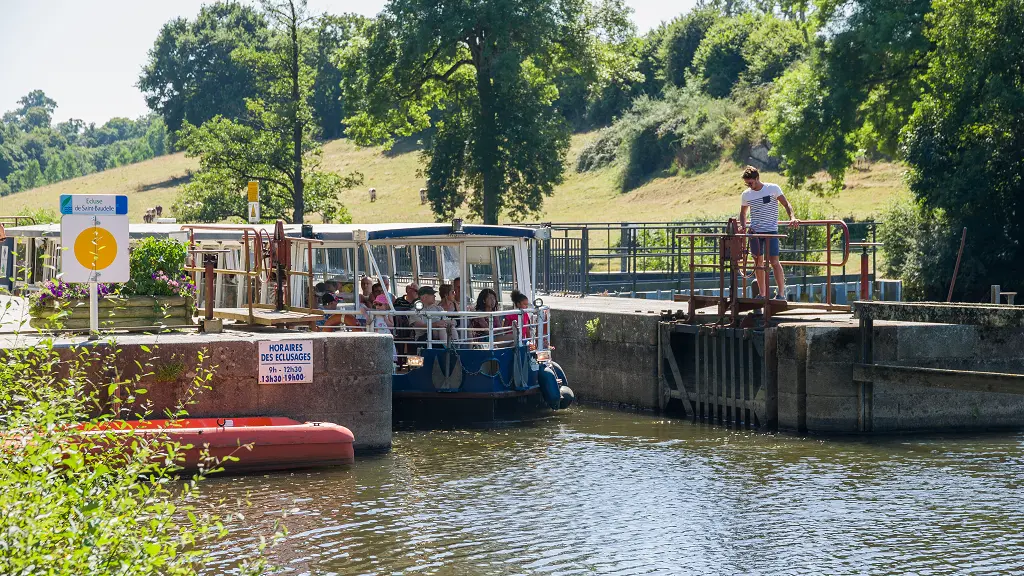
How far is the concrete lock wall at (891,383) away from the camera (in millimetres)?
17375

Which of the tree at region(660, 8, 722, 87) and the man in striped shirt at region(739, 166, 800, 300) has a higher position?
the tree at region(660, 8, 722, 87)

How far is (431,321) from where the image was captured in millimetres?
18484

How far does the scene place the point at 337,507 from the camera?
13234mm

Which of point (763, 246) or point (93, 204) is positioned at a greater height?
point (93, 204)

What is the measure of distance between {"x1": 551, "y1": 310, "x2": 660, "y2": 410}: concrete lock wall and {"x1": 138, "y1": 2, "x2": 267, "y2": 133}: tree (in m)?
74.3

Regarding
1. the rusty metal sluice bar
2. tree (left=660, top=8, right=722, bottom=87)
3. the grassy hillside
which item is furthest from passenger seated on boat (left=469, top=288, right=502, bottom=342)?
tree (left=660, top=8, right=722, bottom=87)

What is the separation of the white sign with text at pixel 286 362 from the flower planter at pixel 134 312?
7.02 ft

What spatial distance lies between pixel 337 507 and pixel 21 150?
15613cm

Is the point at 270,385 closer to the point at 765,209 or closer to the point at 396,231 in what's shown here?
the point at 396,231

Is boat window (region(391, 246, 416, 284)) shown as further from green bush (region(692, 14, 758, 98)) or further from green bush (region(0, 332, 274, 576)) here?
green bush (region(692, 14, 758, 98))

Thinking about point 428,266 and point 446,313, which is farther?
point 428,266

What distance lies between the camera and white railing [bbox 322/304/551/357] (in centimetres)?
1828

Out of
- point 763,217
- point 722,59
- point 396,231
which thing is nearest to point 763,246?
point 763,217

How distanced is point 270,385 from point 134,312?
2.59m
